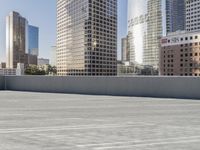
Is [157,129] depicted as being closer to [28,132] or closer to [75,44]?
[28,132]

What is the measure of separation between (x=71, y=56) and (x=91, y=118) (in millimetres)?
177437

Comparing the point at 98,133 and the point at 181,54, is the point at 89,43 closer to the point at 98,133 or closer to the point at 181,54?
the point at 181,54

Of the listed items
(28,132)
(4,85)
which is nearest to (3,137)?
(28,132)

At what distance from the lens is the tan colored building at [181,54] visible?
15800 centimetres

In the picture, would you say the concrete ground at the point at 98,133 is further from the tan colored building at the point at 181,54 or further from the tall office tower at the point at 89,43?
the tall office tower at the point at 89,43

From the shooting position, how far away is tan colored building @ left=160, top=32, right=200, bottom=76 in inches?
6220

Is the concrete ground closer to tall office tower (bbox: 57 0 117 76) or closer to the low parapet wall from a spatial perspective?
the low parapet wall

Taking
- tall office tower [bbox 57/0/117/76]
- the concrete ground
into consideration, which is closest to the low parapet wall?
the concrete ground

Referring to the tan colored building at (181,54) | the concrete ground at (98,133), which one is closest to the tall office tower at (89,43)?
the tan colored building at (181,54)

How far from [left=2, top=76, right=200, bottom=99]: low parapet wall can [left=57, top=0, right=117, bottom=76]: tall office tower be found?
455ft

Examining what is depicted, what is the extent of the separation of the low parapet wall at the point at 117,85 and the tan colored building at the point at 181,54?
136382mm

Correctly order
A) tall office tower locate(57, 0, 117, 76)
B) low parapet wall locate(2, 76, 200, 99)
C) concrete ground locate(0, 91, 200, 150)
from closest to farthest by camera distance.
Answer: concrete ground locate(0, 91, 200, 150), low parapet wall locate(2, 76, 200, 99), tall office tower locate(57, 0, 117, 76)

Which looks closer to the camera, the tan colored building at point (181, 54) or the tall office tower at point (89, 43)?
the tan colored building at point (181, 54)

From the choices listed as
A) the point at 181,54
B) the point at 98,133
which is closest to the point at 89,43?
the point at 181,54
